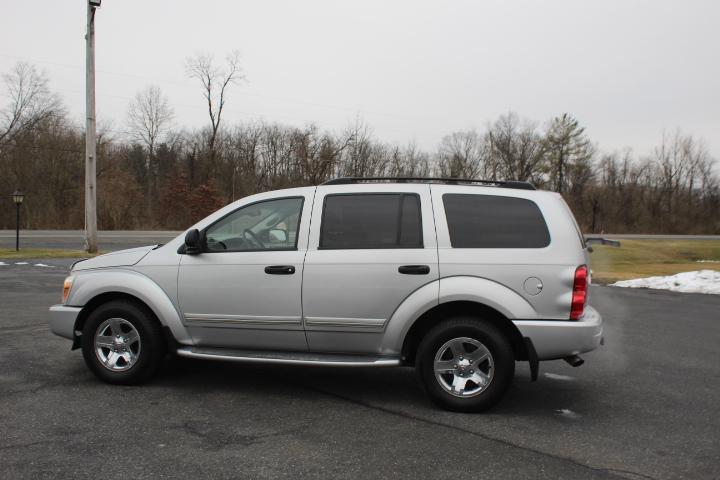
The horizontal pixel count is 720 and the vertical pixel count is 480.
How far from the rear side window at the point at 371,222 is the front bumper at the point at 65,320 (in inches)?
94.5

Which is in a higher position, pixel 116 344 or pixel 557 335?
pixel 557 335

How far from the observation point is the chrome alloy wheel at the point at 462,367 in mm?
4621

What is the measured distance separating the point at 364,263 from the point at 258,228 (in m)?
1.07

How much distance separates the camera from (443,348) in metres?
4.63

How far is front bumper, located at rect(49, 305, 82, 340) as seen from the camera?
5.35 meters

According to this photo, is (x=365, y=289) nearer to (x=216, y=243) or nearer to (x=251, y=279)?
(x=251, y=279)

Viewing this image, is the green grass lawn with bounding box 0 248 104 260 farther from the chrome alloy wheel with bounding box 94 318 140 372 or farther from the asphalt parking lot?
the chrome alloy wheel with bounding box 94 318 140 372

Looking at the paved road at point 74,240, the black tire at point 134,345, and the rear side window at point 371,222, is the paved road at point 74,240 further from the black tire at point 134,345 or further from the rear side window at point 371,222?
the rear side window at point 371,222

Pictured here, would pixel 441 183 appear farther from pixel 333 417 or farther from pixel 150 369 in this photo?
pixel 150 369

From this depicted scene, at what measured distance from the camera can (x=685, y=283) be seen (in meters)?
14.8

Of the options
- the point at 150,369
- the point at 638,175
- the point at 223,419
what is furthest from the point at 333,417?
the point at 638,175

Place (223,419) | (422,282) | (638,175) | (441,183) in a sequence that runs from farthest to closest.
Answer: (638,175), (441,183), (422,282), (223,419)

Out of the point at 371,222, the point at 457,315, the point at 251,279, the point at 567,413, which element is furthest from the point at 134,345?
the point at 567,413

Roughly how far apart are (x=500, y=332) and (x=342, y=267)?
1.35 metres
